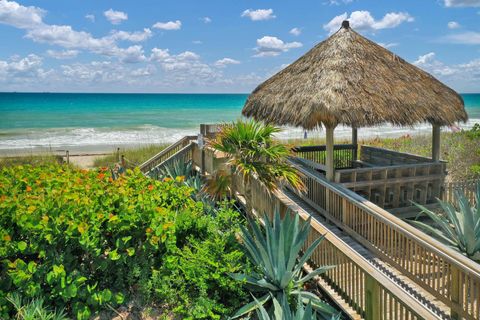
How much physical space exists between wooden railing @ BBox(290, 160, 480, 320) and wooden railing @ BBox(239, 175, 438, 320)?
579 mm

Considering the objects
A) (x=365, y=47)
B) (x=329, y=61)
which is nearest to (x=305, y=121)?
(x=329, y=61)

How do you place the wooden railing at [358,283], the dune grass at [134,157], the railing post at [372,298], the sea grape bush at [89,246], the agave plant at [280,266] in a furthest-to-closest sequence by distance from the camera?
the dune grass at [134,157] → the agave plant at [280,266] → the sea grape bush at [89,246] → the railing post at [372,298] → the wooden railing at [358,283]

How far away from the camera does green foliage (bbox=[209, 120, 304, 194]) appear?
20.9ft

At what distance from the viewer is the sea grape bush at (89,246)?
4309mm

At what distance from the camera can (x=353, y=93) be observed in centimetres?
758

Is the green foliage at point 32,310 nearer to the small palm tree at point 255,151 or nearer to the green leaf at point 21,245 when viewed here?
the green leaf at point 21,245

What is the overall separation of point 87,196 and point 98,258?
2.45 feet

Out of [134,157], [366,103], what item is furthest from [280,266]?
[134,157]

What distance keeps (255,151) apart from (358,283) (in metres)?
2.51

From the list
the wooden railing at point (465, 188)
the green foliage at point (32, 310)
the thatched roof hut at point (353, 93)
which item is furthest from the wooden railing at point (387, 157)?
the green foliage at point (32, 310)

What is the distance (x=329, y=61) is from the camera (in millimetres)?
8297

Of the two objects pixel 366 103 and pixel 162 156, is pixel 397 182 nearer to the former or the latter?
pixel 366 103

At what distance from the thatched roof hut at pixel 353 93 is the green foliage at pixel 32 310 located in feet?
16.6

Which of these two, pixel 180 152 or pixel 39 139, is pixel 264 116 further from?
pixel 39 139
